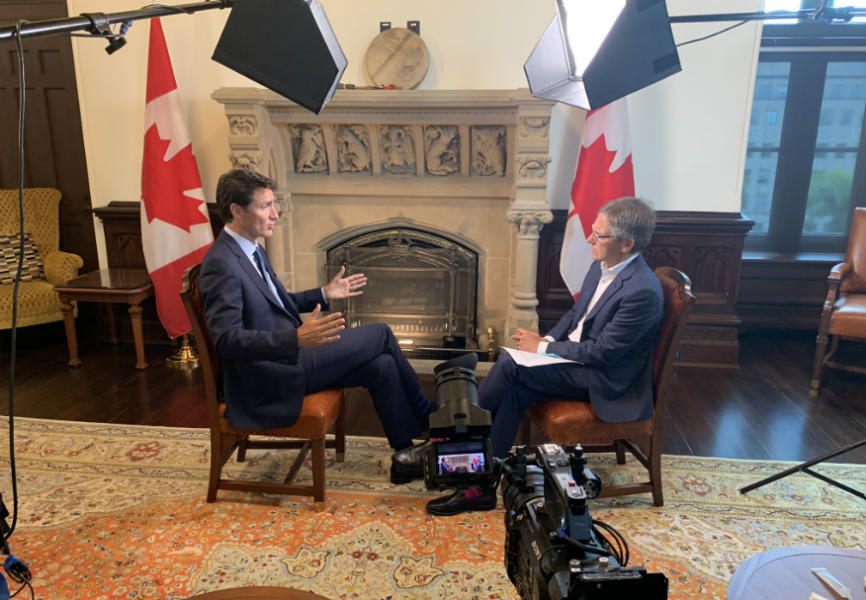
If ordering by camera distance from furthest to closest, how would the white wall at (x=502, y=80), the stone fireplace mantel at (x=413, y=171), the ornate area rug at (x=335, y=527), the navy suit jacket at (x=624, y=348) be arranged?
the white wall at (x=502, y=80) < the stone fireplace mantel at (x=413, y=171) < the navy suit jacket at (x=624, y=348) < the ornate area rug at (x=335, y=527)

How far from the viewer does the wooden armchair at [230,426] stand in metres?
2.13

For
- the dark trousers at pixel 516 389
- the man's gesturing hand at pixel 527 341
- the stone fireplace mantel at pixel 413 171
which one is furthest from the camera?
the stone fireplace mantel at pixel 413 171

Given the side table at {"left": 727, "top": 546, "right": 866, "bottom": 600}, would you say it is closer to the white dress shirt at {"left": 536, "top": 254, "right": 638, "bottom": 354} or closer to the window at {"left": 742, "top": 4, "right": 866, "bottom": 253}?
the white dress shirt at {"left": 536, "top": 254, "right": 638, "bottom": 354}

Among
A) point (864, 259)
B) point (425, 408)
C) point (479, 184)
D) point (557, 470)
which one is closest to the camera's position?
point (557, 470)

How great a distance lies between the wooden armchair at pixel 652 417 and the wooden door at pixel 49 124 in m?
3.49

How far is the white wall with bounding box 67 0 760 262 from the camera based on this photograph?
3.48 meters

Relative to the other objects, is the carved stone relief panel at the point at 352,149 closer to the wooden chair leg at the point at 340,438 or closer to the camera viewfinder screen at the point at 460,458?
the wooden chair leg at the point at 340,438

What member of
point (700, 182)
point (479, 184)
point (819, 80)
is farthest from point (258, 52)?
point (819, 80)

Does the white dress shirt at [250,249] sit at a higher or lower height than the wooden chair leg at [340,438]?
higher

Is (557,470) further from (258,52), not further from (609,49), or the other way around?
(258,52)

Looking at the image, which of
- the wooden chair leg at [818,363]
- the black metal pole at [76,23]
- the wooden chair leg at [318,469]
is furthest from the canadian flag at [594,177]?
the black metal pole at [76,23]

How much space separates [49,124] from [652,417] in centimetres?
406

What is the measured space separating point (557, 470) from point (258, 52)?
3.73 feet

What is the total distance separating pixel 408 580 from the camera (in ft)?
6.29
